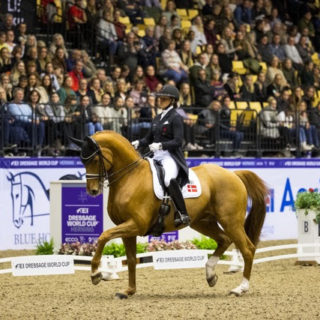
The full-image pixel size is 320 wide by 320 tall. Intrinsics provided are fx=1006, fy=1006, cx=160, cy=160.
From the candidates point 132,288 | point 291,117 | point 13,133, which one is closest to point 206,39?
point 291,117

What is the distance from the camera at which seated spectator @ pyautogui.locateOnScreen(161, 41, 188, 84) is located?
24019 mm

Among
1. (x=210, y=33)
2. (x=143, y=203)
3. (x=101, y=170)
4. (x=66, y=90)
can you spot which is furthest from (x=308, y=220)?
(x=210, y=33)

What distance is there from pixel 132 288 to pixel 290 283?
2.94m

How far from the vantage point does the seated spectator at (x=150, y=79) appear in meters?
23.5

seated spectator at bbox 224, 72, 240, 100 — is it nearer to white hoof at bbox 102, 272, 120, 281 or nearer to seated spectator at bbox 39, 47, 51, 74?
seated spectator at bbox 39, 47, 51, 74

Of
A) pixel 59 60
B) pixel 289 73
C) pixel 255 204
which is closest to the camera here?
pixel 255 204

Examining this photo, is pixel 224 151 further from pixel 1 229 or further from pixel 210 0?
pixel 210 0

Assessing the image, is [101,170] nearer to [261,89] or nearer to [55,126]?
[55,126]

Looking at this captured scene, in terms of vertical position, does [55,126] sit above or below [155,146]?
above

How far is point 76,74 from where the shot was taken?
72.7 ft

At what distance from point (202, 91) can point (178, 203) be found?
438 inches

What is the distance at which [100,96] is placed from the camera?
70.0 feet

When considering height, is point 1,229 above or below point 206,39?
below

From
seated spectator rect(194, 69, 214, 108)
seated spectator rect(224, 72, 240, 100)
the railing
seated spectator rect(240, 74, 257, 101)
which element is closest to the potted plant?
the railing
